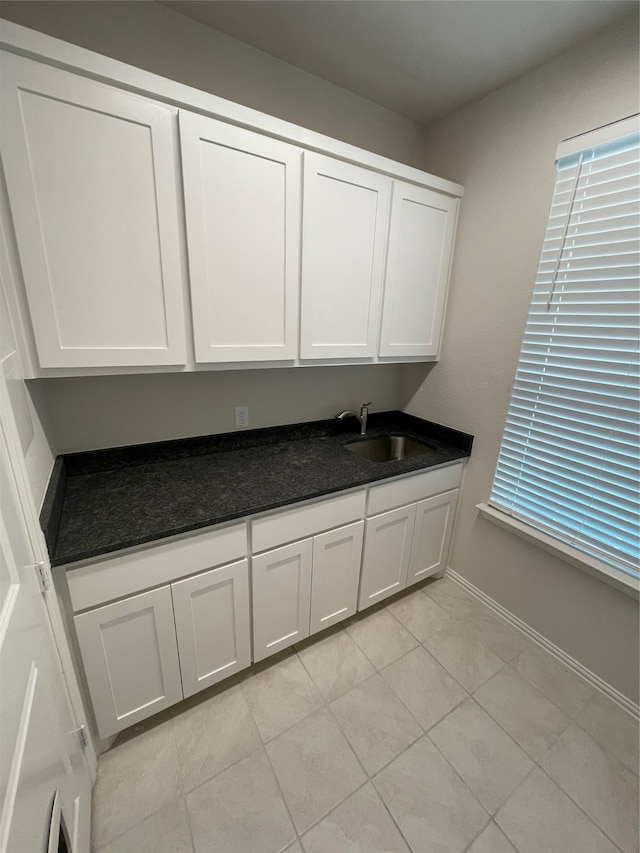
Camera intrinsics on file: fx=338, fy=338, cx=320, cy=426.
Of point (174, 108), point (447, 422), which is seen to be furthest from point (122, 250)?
point (447, 422)

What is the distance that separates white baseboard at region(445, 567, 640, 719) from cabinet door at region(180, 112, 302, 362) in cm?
176

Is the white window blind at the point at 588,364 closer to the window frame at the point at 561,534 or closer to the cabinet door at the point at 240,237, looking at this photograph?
the window frame at the point at 561,534

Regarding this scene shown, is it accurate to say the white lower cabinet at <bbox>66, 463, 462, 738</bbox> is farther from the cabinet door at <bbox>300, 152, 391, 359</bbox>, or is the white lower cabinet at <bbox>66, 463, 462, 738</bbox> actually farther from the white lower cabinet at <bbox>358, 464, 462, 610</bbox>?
the cabinet door at <bbox>300, 152, 391, 359</bbox>

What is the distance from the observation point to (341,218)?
1.42 metres

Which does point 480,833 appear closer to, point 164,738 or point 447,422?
point 164,738

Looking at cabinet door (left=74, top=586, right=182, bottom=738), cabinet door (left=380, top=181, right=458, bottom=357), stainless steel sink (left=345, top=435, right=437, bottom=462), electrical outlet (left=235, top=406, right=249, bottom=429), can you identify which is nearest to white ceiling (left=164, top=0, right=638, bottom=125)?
cabinet door (left=380, top=181, right=458, bottom=357)

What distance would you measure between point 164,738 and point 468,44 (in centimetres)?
292

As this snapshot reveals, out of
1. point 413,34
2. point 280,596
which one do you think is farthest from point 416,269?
point 280,596

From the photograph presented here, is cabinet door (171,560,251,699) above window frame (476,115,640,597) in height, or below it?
below

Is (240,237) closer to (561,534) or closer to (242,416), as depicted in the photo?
(242,416)

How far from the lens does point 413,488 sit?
1.72m

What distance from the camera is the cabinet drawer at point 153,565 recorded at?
103cm

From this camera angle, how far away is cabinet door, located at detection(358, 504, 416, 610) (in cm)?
167

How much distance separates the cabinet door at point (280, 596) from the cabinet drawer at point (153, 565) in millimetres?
144
